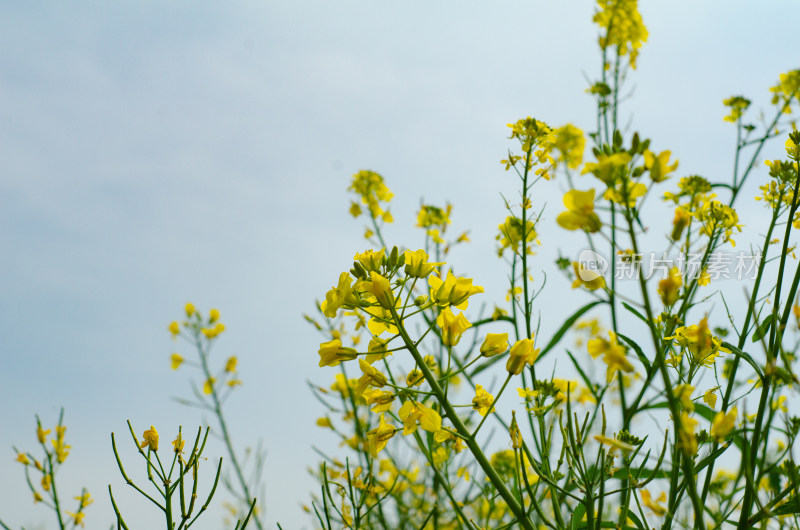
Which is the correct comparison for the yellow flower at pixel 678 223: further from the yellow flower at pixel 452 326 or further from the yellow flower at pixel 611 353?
the yellow flower at pixel 452 326

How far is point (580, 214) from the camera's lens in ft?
2.78

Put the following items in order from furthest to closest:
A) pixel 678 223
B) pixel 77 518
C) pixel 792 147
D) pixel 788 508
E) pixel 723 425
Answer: pixel 77 518 → pixel 792 147 → pixel 788 508 → pixel 678 223 → pixel 723 425

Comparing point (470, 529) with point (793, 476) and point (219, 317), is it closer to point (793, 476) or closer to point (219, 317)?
point (793, 476)

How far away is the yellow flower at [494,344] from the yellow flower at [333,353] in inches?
10.1

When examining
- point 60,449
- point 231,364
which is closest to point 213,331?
point 231,364

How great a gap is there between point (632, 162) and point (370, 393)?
1.93ft

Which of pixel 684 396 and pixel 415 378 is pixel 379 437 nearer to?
pixel 415 378

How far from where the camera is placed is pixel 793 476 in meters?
0.85

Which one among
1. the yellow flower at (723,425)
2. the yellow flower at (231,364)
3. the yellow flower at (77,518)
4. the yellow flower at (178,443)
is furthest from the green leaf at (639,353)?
the yellow flower at (231,364)

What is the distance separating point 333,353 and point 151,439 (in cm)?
39

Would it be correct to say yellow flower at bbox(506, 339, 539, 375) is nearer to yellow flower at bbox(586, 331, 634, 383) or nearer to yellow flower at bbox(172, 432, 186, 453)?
yellow flower at bbox(586, 331, 634, 383)

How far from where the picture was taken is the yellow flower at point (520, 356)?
42.4 inches

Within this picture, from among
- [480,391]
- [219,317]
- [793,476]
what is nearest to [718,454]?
[793,476]

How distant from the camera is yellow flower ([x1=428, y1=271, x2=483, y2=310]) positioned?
1.12 m
